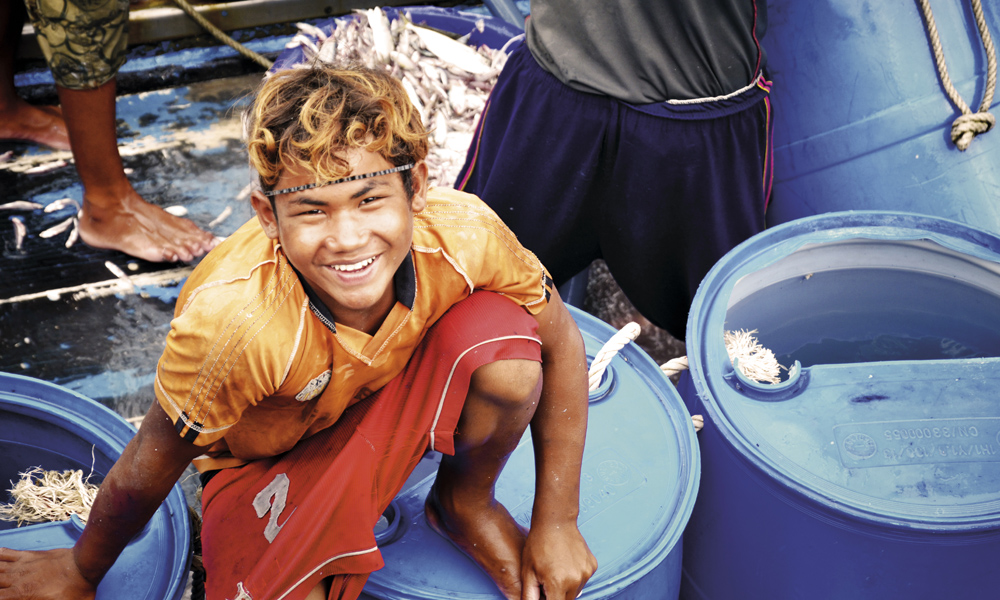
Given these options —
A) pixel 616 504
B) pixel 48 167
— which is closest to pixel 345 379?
pixel 616 504

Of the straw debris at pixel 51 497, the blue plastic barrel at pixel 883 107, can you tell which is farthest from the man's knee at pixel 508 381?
the blue plastic barrel at pixel 883 107

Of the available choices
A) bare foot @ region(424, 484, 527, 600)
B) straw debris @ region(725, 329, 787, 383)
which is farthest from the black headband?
straw debris @ region(725, 329, 787, 383)

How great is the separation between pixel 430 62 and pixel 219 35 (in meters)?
0.92

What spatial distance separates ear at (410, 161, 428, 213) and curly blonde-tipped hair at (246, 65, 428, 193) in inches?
0.6

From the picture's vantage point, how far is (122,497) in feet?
3.72

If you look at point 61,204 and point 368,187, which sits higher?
point 368,187

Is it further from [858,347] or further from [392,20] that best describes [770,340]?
[392,20]

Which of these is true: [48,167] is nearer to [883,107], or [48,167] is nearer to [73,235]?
[73,235]

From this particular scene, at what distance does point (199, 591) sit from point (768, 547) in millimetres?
1122

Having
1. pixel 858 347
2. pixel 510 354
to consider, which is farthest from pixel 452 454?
pixel 858 347

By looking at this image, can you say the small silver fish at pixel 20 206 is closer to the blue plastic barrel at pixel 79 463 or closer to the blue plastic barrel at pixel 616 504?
the blue plastic barrel at pixel 79 463

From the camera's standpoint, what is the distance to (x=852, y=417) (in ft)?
4.79

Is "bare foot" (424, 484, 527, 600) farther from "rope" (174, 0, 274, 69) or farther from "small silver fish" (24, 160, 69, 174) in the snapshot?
"rope" (174, 0, 274, 69)

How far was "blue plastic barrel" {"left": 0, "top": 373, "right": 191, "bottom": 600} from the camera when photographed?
1.32 m
